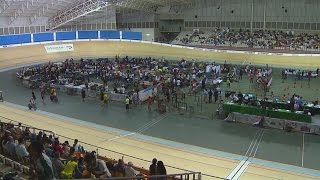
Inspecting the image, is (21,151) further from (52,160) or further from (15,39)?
(15,39)

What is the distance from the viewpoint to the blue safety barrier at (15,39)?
1815 inches

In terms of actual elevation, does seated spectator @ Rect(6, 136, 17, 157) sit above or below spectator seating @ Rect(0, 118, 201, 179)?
above

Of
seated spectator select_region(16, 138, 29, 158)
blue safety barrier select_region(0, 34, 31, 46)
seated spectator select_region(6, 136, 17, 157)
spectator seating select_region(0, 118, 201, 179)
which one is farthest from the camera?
blue safety barrier select_region(0, 34, 31, 46)

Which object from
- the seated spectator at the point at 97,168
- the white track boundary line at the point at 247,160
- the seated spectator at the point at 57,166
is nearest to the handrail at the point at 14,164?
the seated spectator at the point at 57,166

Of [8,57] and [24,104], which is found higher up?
[8,57]

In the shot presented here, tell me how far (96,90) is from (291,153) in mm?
16426

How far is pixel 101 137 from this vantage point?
18375 millimetres

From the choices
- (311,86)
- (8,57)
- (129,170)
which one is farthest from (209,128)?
(8,57)

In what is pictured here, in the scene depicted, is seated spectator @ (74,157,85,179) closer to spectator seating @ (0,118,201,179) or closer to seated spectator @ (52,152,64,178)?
spectator seating @ (0,118,201,179)

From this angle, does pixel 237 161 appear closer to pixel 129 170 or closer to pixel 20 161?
pixel 129 170

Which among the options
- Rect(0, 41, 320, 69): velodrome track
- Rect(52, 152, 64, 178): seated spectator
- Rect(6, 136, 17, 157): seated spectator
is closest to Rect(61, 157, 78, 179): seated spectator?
Rect(52, 152, 64, 178): seated spectator

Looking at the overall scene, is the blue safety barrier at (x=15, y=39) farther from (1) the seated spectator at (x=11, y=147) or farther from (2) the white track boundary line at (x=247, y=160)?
(1) the seated spectator at (x=11, y=147)

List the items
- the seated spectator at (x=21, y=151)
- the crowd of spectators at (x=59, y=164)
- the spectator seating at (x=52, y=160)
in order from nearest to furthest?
the crowd of spectators at (x=59, y=164) → the spectator seating at (x=52, y=160) → the seated spectator at (x=21, y=151)

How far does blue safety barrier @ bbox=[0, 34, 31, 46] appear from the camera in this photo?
46.1 metres
